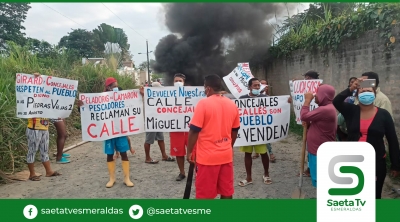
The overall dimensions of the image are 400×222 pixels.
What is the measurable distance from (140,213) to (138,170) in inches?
87.9

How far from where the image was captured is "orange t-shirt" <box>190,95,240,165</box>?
285 cm

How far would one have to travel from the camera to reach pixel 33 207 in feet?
9.95

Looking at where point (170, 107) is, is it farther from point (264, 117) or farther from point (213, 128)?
point (213, 128)

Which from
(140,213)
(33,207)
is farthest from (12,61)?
(140,213)

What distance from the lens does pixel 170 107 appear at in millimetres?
4590

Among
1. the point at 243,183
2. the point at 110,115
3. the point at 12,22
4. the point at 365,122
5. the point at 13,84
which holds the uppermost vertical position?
the point at 12,22

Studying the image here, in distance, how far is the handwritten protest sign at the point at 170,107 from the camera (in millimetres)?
4578

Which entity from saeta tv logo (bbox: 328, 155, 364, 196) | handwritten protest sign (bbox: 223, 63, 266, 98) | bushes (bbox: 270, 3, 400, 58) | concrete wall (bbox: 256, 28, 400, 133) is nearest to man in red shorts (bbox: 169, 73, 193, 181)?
handwritten protest sign (bbox: 223, 63, 266, 98)

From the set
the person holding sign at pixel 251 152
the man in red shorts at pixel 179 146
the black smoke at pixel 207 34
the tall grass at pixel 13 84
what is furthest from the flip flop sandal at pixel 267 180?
the black smoke at pixel 207 34

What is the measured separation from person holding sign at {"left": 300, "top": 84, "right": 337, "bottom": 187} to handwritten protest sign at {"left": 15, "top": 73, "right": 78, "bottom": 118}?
3695 millimetres

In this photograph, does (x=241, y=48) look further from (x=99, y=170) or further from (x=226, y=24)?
(x=99, y=170)

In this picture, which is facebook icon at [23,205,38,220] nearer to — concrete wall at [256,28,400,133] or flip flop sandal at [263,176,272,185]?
flip flop sandal at [263,176,272,185]

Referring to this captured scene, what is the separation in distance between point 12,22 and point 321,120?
128 ft

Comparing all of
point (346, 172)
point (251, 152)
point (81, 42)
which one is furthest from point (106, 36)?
point (346, 172)
